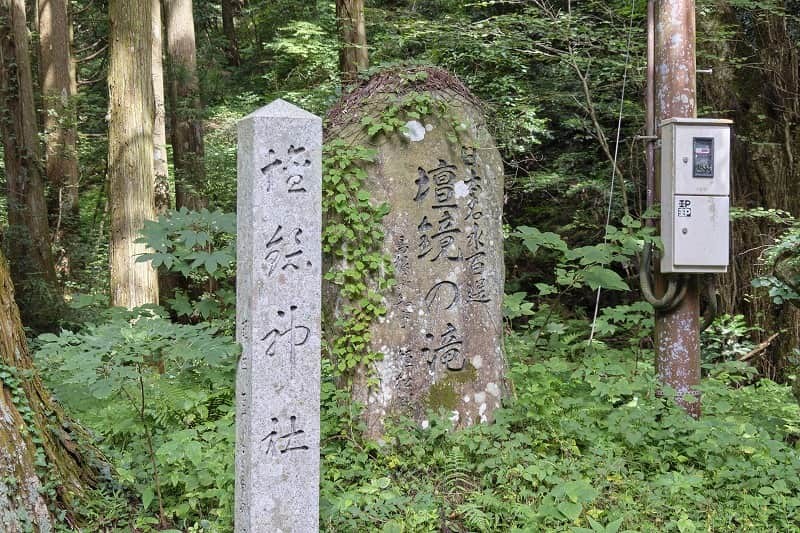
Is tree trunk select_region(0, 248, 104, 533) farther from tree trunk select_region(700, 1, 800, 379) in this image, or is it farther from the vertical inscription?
tree trunk select_region(700, 1, 800, 379)

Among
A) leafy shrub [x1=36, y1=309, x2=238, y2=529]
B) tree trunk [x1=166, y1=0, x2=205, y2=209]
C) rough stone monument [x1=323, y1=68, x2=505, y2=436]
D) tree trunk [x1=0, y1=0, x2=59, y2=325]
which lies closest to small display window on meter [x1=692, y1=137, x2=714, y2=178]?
rough stone monument [x1=323, y1=68, x2=505, y2=436]

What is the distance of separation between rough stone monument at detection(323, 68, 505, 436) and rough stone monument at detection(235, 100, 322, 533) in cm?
157

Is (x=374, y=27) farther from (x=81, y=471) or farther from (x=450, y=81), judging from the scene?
(x=81, y=471)

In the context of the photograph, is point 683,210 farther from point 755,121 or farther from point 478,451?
point 755,121

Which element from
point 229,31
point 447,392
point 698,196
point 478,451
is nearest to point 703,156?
point 698,196

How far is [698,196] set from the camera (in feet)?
16.3

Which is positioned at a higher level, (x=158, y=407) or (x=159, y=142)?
(x=159, y=142)

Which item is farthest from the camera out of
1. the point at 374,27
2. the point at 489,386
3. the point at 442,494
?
the point at 374,27

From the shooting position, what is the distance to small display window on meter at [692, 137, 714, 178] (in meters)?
4.95

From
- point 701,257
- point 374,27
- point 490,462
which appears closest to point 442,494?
point 490,462

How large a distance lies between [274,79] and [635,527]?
36.3 feet

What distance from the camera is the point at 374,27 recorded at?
11.9 m

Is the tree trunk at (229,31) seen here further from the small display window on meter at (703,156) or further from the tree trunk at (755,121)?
the small display window on meter at (703,156)

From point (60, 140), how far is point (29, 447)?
12.0 m
